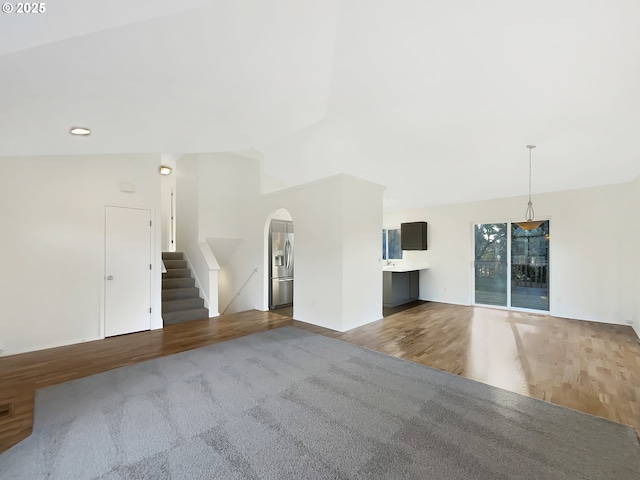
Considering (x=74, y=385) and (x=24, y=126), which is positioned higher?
(x=24, y=126)

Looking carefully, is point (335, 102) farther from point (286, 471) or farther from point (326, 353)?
point (286, 471)

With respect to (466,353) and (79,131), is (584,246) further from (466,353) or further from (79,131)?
(79,131)

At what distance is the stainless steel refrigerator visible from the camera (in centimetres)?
617

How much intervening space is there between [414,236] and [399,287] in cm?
151

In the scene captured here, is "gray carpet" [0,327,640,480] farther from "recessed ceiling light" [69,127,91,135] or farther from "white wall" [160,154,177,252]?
"white wall" [160,154,177,252]

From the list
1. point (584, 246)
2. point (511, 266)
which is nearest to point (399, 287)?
point (511, 266)

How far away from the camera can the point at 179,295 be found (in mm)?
5562

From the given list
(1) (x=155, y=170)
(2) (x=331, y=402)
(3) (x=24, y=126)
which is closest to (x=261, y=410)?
(2) (x=331, y=402)

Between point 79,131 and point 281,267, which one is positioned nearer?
point 79,131

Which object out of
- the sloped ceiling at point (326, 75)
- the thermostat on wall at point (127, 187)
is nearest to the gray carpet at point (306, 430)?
the sloped ceiling at point (326, 75)

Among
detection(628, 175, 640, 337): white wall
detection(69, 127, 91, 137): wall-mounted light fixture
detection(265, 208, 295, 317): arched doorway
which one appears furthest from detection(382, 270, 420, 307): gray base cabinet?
detection(69, 127, 91, 137): wall-mounted light fixture

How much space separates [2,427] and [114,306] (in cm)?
230

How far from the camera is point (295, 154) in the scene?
5.27 meters

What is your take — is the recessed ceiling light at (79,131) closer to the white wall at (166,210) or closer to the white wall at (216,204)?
the white wall at (216,204)
